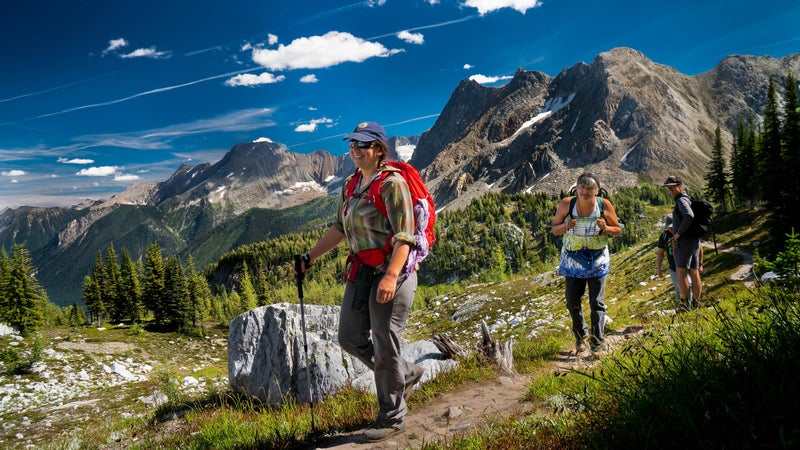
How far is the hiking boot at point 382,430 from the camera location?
4.37 meters

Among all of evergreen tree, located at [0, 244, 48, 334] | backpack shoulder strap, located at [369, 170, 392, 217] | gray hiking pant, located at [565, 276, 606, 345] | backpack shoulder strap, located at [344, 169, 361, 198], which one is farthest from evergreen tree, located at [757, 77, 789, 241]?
evergreen tree, located at [0, 244, 48, 334]

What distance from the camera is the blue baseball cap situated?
4473 millimetres

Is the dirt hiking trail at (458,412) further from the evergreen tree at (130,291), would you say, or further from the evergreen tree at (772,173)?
the evergreen tree at (130,291)

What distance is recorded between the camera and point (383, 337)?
4453 millimetres

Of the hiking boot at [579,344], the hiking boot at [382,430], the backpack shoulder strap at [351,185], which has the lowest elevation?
the hiking boot at [579,344]

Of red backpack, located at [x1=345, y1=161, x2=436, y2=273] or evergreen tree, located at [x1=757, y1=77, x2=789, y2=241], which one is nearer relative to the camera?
red backpack, located at [x1=345, y1=161, x2=436, y2=273]

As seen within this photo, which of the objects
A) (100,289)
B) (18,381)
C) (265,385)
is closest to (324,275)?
(100,289)

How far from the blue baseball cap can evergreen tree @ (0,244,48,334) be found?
51.5 meters

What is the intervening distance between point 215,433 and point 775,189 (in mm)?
42894

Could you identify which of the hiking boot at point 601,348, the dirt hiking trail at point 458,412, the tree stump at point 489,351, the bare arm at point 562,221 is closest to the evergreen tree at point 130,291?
the tree stump at point 489,351

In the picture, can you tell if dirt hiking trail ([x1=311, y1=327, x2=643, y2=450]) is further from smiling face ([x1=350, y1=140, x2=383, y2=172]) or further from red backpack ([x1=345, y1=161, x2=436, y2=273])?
smiling face ([x1=350, y1=140, x2=383, y2=172])

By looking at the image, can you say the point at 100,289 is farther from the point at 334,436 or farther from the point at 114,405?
the point at 334,436

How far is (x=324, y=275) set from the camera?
187250 millimetres

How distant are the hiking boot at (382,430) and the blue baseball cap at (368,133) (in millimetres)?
3106
